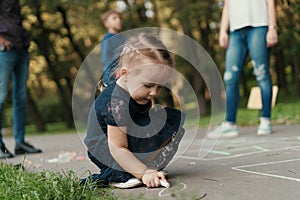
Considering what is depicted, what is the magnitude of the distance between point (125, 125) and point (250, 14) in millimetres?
3009

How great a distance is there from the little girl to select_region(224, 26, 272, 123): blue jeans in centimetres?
256

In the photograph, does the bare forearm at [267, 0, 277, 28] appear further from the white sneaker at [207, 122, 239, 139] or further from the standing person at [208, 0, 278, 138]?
the white sneaker at [207, 122, 239, 139]

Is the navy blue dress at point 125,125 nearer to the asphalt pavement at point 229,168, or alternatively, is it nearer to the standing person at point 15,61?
the asphalt pavement at point 229,168

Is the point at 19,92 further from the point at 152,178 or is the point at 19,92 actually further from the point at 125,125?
the point at 152,178

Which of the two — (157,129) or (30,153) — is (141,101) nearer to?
(157,129)

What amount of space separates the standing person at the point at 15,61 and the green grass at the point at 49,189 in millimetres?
2148

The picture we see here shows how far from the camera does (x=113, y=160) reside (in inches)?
120

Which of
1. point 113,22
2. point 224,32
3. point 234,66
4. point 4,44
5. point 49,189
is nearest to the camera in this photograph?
point 49,189

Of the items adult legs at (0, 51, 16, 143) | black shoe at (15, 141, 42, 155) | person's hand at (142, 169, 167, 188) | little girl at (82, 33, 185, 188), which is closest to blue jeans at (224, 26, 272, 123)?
black shoe at (15, 141, 42, 155)

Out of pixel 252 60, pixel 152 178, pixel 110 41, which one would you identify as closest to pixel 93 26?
pixel 110 41

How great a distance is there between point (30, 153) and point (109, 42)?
149cm

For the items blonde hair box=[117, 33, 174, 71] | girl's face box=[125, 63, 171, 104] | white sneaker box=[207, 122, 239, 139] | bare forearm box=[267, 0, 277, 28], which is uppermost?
bare forearm box=[267, 0, 277, 28]

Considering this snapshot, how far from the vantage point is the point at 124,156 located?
2904mm

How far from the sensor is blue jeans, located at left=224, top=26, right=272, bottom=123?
17.8 ft
